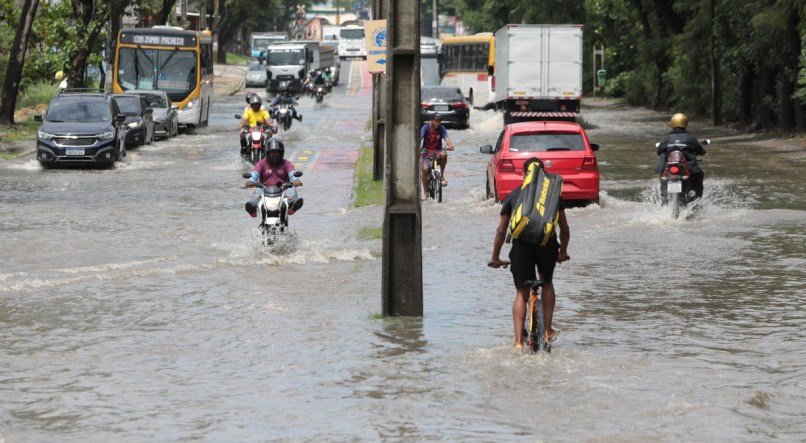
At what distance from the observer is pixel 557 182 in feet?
34.6

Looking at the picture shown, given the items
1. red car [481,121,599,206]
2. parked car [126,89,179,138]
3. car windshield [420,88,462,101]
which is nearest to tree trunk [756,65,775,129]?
car windshield [420,88,462,101]

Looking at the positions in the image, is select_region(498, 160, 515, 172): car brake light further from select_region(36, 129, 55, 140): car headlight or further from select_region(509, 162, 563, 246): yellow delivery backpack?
select_region(36, 129, 55, 140): car headlight

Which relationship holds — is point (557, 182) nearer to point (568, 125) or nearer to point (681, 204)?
point (681, 204)

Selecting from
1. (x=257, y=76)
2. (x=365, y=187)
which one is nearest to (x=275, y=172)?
(x=365, y=187)

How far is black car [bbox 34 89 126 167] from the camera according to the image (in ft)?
100

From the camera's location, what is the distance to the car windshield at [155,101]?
140ft

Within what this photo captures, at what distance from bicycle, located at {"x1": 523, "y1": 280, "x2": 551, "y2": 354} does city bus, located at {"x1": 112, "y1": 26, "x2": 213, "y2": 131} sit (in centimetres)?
3616

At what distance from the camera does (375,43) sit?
22125 mm

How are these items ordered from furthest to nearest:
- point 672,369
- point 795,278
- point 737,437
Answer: point 795,278
point 672,369
point 737,437

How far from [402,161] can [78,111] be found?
2108cm

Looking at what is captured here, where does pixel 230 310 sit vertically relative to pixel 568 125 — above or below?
below

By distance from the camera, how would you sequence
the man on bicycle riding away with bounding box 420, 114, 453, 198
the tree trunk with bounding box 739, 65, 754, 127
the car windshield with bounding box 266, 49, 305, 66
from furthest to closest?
the car windshield with bounding box 266, 49, 305, 66 < the tree trunk with bounding box 739, 65, 754, 127 < the man on bicycle riding away with bounding box 420, 114, 453, 198

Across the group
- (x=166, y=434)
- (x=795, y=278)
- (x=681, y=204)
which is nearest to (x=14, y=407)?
(x=166, y=434)

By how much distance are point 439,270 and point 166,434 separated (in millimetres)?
7581
